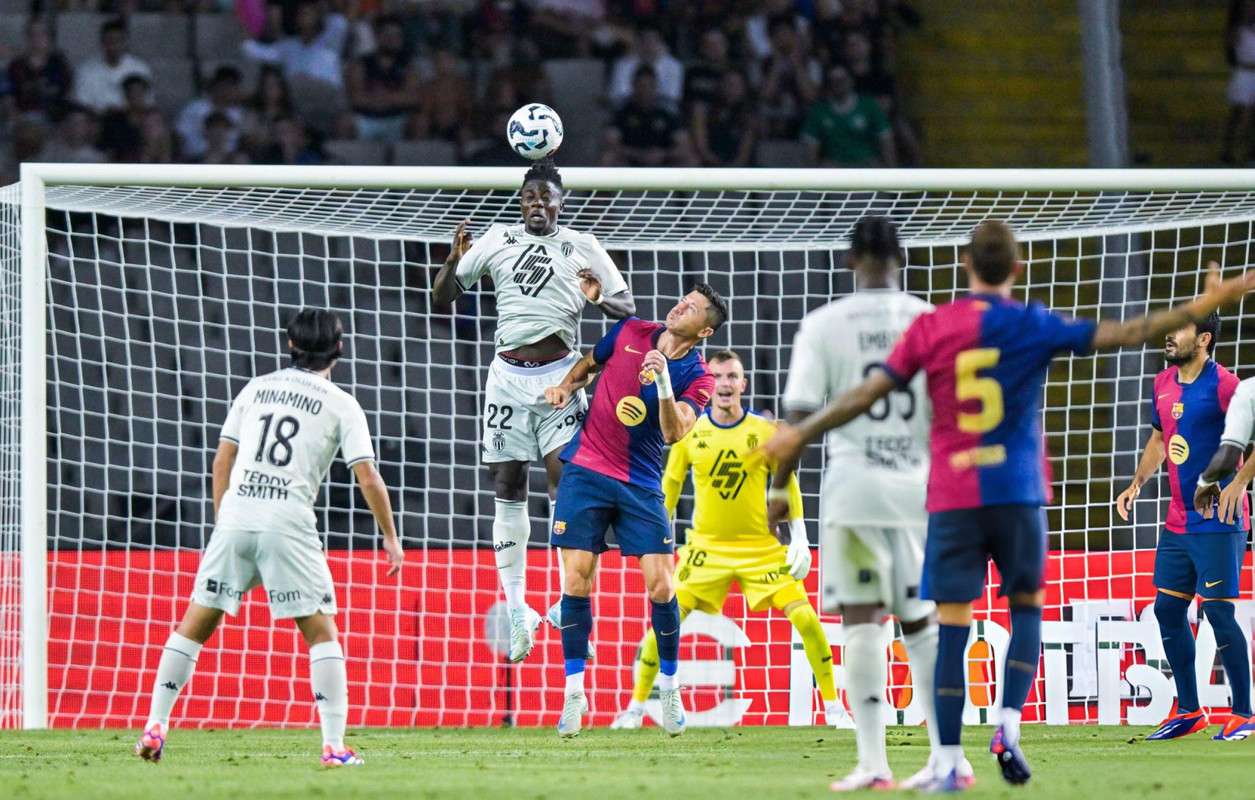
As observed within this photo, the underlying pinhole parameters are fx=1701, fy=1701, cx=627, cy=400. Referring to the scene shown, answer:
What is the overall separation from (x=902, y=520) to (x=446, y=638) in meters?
5.48

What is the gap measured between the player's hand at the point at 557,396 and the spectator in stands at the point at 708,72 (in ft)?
23.3

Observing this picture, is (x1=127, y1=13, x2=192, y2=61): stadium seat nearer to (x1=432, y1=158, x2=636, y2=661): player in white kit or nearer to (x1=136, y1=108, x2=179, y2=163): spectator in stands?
(x1=136, y1=108, x2=179, y2=163): spectator in stands

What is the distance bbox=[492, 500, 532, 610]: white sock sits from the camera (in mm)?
8883

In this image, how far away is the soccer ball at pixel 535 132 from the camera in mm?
8680

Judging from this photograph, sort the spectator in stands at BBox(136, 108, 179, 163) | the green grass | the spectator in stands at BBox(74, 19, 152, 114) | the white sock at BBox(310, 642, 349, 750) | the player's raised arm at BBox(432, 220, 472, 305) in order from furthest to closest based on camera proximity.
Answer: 1. the spectator in stands at BBox(74, 19, 152, 114)
2. the spectator in stands at BBox(136, 108, 179, 163)
3. the player's raised arm at BBox(432, 220, 472, 305)
4. the white sock at BBox(310, 642, 349, 750)
5. the green grass

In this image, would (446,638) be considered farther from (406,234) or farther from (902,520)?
(902,520)

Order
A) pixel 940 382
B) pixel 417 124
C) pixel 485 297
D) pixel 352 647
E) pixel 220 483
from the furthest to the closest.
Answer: pixel 417 124
pixel 485 297
pixel 352 647
pixel 220 483
pixel 940 382

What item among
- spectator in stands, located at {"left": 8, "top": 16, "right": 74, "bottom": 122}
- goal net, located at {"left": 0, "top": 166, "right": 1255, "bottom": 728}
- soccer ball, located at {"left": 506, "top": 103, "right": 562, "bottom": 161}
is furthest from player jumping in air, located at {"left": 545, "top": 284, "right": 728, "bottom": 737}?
spectator in stands, located at {"left": 8, "top": 16, "right": 74, "bottom": 122}

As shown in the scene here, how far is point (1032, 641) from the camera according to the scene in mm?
5508

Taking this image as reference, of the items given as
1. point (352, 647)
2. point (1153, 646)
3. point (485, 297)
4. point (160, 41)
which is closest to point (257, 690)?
point (352, 647)

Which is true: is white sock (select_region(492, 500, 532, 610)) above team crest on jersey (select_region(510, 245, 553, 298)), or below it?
below

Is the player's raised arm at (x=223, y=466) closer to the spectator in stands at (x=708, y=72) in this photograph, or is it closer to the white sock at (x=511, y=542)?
the white sock at (x=511, y=542)

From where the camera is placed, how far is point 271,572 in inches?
254

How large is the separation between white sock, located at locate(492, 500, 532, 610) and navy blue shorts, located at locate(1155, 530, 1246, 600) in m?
3.28
